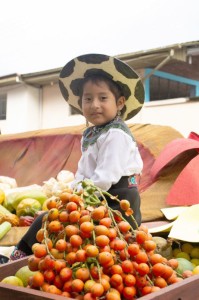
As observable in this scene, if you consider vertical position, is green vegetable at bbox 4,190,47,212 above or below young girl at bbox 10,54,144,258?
below

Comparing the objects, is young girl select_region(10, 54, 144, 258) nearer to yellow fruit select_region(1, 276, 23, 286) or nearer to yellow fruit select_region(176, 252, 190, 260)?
yellow fruit select_region(176, 252, 190, 260)

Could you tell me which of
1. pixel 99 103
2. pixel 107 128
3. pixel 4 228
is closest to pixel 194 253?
pixel 107 128

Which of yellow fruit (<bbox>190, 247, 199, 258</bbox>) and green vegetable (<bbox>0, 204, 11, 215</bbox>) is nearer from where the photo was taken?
yellow fruit (<bbox>190, 247, 199, 258</bbox>)

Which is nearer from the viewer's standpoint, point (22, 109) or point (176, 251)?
point (176, 251)

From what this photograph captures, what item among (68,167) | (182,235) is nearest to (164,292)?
(182,235)

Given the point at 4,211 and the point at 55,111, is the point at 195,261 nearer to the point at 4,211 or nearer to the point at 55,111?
the point at 4,211

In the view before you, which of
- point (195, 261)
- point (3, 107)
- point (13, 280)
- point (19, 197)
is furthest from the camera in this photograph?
point (3, 107)

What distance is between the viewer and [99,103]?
2156mm

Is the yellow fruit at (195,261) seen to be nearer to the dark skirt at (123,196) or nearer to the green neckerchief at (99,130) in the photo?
the dark skirt at (123,196)

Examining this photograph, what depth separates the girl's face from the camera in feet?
7.09

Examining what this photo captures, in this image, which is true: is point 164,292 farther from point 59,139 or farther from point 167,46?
point 167,46

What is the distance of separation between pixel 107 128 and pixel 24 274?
101 centimetres

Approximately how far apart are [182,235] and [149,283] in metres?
0.86

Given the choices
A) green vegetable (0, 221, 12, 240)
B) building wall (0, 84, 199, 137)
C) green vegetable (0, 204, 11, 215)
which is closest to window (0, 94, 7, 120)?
building wall (0, 84, 199, 137)
